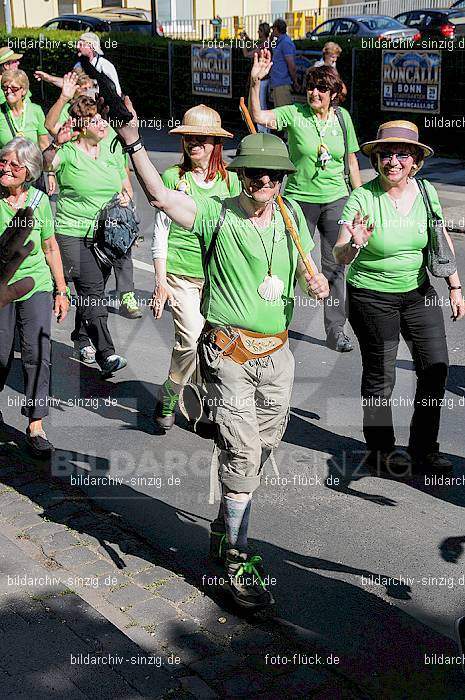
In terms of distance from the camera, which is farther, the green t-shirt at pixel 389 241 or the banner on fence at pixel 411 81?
the banner on fence at pixel 411 81

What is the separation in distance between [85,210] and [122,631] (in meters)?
4.31

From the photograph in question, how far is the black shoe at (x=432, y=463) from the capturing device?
6.24m

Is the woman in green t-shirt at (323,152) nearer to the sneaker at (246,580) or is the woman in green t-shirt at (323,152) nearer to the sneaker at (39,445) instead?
the sneaker at (39,445)

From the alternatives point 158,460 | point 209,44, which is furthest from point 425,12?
point 158,460

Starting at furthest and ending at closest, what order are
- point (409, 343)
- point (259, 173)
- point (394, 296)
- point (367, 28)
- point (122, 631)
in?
point (367, 28) → point (409, 343) → point (394, 296) → point (259, 173) → point (122, 631)

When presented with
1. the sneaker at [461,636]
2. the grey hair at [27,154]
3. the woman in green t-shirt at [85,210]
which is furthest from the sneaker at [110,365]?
the sneaker at [461,636]

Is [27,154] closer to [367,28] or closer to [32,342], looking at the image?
[32,342]

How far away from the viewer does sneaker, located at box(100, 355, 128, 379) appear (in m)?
8.04

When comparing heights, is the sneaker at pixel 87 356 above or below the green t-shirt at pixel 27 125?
below

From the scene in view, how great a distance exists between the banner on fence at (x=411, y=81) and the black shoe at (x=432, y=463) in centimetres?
1234

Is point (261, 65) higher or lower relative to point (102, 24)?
higher

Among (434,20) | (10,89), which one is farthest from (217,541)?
(434,20)

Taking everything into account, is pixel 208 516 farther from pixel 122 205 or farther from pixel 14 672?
pixel 122 205

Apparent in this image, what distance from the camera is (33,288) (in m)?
6.40
